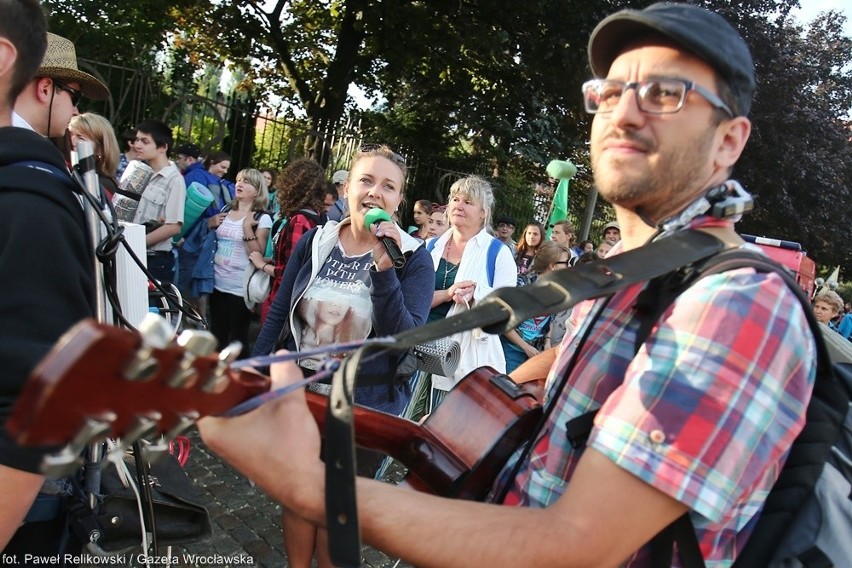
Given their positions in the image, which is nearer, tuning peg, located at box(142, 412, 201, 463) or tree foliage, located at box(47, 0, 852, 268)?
tuning peg, located at box(142, 412, 201, 463)

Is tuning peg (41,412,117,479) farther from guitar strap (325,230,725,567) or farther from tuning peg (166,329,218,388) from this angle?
guitar strap (325,230,725,567)

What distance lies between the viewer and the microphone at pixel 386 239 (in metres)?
2.95

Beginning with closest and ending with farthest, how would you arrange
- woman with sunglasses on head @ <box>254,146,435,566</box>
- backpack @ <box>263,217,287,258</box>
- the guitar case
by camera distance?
1. the guitar case
2. woman with sunglasses on head @ <box>254,146,435,566</box>
3. backpack @ <box>263,217,287,258</box>

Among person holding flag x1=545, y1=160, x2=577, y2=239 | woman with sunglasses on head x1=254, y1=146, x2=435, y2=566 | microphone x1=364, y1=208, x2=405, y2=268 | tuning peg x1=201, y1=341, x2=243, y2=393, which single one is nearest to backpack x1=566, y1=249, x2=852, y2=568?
tuning peg x1=201, y1=341, x2=243, y2=393

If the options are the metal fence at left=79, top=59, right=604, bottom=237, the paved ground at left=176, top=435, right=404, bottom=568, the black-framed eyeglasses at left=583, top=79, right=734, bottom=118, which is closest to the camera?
the black-framed eyeglasses at left=583, top=79, right=734, bottom=118

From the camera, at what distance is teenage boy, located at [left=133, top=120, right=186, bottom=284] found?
6121mm

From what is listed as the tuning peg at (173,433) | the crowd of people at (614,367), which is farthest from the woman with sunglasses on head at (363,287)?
the tuning peg at (173,433)

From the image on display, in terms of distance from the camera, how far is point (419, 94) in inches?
581

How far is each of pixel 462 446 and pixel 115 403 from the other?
918mm

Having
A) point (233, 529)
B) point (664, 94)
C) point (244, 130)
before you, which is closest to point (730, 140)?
point (664, 94)

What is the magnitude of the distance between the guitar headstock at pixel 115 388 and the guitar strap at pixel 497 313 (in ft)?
0.65

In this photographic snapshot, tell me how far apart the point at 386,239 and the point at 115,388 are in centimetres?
220

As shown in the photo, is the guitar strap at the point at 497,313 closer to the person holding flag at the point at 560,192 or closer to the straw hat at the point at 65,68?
the straw hat at the point at 65,68

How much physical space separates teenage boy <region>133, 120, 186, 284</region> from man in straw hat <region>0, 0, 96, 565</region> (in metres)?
4.47
